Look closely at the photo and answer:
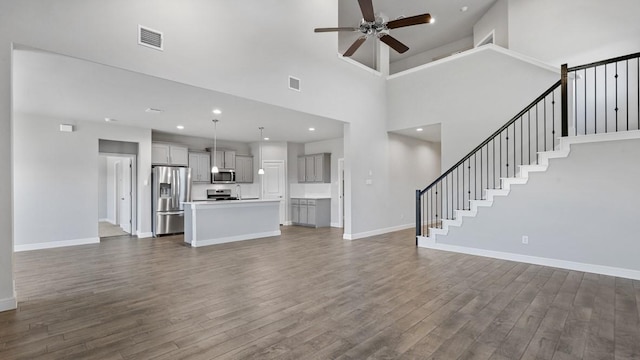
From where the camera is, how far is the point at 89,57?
3.59m

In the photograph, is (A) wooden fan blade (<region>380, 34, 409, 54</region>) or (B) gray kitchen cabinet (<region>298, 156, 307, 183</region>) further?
(B) gray kitchen cabinet (<region>298, 156, 307, 183</region>)

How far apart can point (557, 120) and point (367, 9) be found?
4.18 m

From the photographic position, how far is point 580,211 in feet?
14.5

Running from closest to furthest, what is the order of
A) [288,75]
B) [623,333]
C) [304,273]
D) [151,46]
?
[623,333] → [151,46] → [304,273] → [288,75]

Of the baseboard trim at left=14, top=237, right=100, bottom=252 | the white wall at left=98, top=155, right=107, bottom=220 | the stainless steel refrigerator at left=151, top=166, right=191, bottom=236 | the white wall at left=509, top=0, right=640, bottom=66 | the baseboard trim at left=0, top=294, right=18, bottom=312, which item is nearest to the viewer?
the baseboard trim at left=0, top=294, right=18, bottom=312

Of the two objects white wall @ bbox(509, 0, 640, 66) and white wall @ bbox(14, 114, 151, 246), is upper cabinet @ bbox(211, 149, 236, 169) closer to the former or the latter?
white wall @ bbox(14, 114, 151, 246)

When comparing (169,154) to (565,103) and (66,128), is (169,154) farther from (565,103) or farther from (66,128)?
(565,103)

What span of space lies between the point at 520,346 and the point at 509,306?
0.87 m

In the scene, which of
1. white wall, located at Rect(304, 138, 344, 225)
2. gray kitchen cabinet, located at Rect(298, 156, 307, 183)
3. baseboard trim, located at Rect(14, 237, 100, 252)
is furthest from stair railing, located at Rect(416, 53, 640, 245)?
baseboard trim, located at Rect(14, 237, 100, 252)

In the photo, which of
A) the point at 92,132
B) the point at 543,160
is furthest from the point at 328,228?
the point at 92,132

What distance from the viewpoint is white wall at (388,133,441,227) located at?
27.8 ft

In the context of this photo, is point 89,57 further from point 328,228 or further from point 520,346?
point 328,228

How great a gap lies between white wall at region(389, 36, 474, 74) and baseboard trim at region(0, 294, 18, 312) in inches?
441

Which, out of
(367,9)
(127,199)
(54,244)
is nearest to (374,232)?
(367,9)
